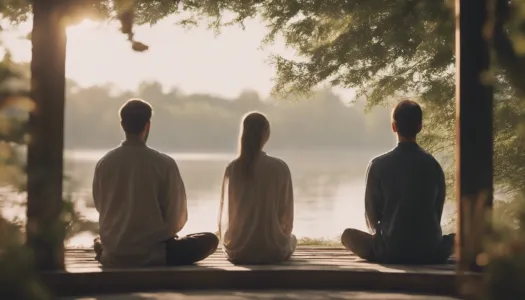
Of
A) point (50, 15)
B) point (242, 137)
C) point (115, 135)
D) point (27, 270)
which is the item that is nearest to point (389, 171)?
point (242, 137)

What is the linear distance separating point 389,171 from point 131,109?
1.83m

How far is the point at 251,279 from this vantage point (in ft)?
18.7

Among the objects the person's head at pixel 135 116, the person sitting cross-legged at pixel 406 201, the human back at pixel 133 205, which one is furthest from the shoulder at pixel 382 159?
the person's head at pixel 135 116

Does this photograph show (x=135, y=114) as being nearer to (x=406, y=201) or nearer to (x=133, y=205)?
(x=133, y=205)

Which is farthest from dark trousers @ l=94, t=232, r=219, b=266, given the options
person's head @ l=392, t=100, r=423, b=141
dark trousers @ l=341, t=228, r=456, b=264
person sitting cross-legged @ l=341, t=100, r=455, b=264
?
person's head @ l=392, t=100, r=423, b=141

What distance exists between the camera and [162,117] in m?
76.7

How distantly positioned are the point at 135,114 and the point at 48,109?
1.90 ft

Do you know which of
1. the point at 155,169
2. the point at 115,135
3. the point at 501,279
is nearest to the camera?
the point at 501,279

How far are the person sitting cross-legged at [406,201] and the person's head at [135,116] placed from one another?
161cm

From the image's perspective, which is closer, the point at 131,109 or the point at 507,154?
the point at 131,109

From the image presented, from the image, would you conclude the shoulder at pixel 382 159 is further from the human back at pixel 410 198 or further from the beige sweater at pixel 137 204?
the beige sweater at pixel 137 204

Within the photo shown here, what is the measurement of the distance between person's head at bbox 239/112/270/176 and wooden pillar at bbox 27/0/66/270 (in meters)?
1.25

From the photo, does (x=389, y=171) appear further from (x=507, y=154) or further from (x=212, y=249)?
(x=507, y=154)

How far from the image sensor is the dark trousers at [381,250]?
6105 mm
